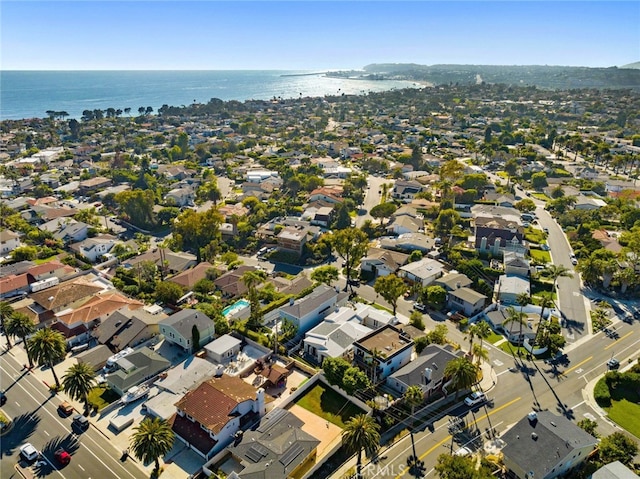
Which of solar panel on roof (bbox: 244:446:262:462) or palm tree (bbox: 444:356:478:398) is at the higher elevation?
palm tree (bbox: 444:356:478:398)

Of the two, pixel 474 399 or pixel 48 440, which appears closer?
pixel 48 440

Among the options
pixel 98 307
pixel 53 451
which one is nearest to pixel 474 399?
pixel 53 451

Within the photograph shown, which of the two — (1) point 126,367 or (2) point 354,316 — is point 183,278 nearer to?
(1) point 126,367

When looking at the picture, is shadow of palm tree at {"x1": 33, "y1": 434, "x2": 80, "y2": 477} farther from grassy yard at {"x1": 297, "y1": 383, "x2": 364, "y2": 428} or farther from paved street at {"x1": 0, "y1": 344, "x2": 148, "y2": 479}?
grassy yard at {"x1": 297, "y1": 383, "x2": 364, "y2": 428}

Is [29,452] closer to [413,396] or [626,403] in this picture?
[413,396]

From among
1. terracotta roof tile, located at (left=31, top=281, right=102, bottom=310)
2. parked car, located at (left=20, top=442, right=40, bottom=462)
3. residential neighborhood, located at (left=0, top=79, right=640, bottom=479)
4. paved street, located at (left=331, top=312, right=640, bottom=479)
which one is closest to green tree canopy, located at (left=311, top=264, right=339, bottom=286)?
residential neighborhood, located at (left=0, top=79, right=640, bottom=479)

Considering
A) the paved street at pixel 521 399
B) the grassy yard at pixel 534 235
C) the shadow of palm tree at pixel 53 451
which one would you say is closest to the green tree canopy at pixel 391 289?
the paved street at pixel 521 399
